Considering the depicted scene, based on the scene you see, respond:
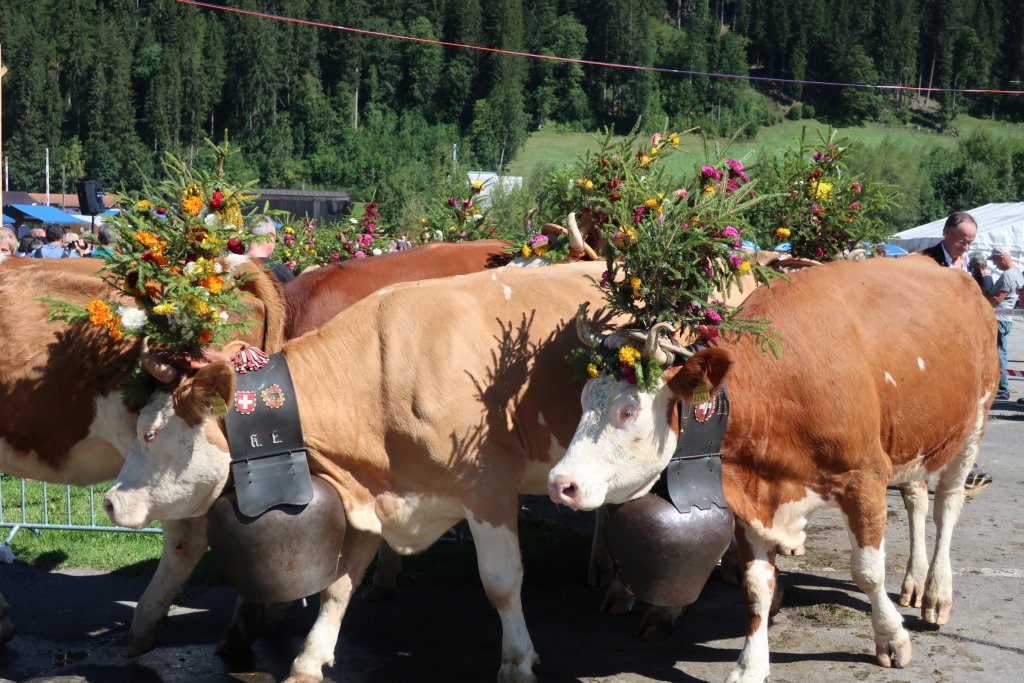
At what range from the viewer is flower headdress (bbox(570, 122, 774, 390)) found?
15.0 ft

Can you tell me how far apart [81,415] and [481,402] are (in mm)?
2154

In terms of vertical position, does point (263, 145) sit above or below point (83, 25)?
below

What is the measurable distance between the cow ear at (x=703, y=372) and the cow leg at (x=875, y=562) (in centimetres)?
111

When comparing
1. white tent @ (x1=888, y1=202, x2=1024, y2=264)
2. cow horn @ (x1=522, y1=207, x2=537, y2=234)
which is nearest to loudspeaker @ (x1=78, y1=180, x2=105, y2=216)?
cow horn @ (x1=522, y1=207, x2=537, y2=234)

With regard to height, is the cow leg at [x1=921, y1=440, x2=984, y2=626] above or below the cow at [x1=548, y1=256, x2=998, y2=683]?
below

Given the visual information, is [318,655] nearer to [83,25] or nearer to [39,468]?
[39,468]

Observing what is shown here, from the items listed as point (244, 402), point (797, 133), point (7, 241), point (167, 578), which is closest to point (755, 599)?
point (244, 402)

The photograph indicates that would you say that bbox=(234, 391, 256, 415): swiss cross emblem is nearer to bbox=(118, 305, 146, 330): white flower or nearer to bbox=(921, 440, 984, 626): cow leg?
bbox=(118, 305, 146, 330): white flower

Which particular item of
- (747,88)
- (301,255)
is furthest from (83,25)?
(301,255)

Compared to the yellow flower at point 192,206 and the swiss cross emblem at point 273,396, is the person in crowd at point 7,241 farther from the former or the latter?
the swiss cross emblem at point 273,396

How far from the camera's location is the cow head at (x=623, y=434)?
14.6 ft

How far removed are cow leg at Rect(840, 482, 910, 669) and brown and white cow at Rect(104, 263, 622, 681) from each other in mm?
1421

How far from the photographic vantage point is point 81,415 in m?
5.57

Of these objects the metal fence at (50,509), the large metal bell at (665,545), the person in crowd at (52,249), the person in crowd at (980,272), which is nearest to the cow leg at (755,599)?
the large metal bell at (665,545)
